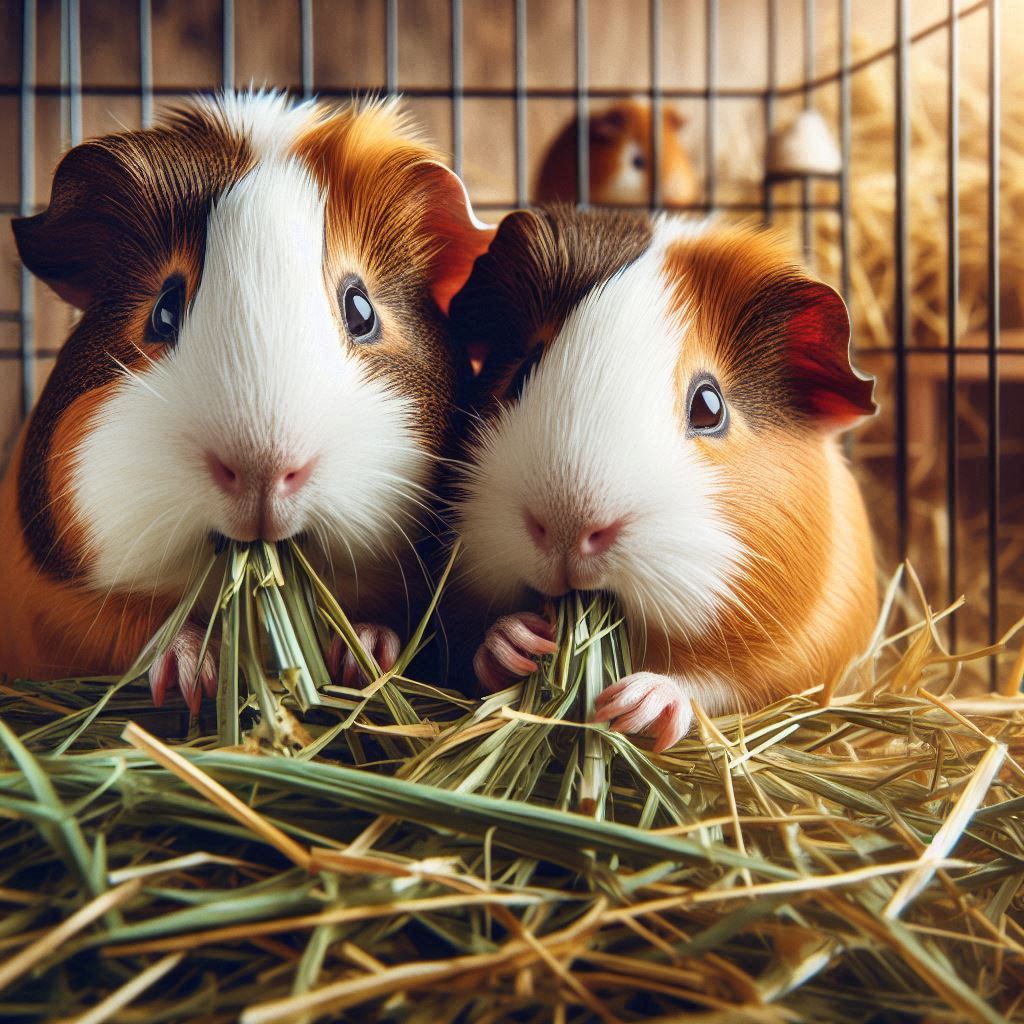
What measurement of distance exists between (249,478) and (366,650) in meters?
0.18

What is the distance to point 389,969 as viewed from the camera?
1.76 feet

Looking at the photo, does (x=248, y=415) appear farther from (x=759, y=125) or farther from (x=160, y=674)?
(x=759, y=125)

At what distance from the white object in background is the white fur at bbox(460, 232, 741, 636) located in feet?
4.29

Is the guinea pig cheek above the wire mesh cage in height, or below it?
below

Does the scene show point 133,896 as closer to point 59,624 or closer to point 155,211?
point 59,624

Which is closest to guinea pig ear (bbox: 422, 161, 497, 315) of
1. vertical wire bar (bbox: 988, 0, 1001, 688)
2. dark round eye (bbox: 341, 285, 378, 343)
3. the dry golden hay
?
dark round eye (bbox: 341, 285, 378, 343)

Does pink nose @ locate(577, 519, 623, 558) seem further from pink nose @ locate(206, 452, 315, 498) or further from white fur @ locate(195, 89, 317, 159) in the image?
white fur @ locate(195, 89, 317, 159)

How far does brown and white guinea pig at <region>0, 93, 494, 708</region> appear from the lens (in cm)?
71

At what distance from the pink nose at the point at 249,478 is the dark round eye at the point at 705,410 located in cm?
33

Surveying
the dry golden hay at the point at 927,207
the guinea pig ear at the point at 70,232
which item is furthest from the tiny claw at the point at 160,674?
the dry golden hay at the point at 927,207

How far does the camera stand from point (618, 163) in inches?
85.4

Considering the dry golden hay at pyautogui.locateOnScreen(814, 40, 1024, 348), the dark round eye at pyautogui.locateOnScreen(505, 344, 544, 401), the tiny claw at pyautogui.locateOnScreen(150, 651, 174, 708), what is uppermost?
the dry golden hay at pyautogui.locateOnScreen(814, 40, 1024, 348)

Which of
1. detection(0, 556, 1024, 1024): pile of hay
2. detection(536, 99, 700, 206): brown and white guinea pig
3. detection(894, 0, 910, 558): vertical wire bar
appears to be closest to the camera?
detection(0, 556, 1024, 1024): pile of hay

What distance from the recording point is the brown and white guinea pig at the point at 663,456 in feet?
2.41
